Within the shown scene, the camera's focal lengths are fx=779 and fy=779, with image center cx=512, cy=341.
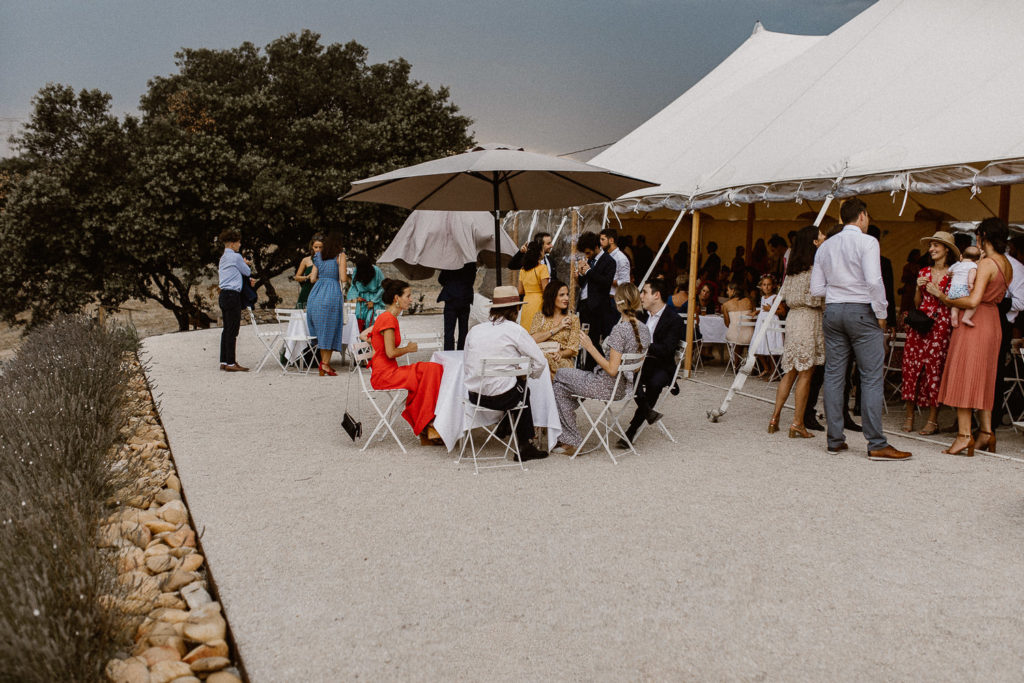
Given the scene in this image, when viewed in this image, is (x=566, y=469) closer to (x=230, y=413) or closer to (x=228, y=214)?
(x=230, y=413)

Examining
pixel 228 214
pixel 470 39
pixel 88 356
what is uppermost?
pixel 470 39

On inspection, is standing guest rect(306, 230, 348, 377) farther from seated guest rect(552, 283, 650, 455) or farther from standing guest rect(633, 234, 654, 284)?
standing guest rect(633, 234, 654, 284)

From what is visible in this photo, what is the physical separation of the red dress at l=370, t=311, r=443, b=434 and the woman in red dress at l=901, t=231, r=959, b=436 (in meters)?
3.79

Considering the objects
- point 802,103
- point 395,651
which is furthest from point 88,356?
point 802,103

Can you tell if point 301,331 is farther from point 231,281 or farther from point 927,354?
point 927,354

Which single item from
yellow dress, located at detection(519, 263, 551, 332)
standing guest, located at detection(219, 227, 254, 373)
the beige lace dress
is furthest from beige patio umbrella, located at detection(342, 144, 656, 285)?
standing guest, located at detection(219, 227, 254, 373)

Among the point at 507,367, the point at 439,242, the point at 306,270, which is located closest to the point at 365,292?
the point at 306,270

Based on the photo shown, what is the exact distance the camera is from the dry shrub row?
2.53 m

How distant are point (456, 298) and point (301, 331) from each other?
211cm

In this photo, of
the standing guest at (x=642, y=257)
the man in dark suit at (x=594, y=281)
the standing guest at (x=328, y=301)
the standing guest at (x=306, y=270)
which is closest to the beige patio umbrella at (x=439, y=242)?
the standing guest at (x=328, y=301)

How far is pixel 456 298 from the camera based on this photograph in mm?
8984

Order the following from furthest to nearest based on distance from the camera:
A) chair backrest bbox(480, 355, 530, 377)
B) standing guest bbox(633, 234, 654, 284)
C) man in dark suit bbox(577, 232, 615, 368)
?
standing guest bbox(633, 234, 654, 284) < man in dark suit bbox(577, 232, 615, 368) < chair backrest bbox(480, 355, 530, 377)

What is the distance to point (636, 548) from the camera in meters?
3.87

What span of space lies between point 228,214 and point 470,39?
567 inches
